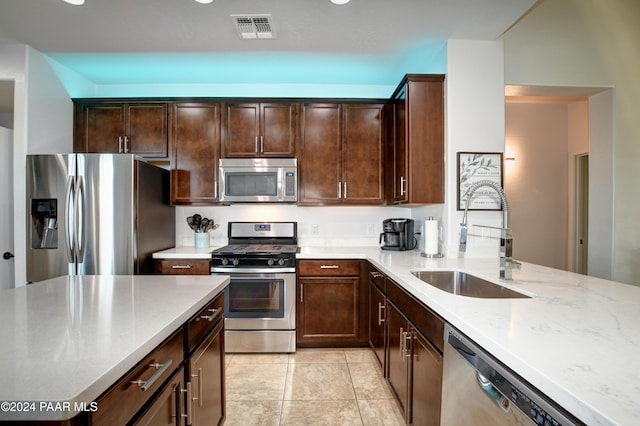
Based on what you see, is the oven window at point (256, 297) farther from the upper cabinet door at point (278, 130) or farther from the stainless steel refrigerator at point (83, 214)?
the upper cabinet door at point (278, 130)

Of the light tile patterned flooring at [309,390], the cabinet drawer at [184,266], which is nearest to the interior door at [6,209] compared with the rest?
the cabinet drawer at [184,266]

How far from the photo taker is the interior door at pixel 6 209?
2752 millimetres

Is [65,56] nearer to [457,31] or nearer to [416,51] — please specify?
[416,51]

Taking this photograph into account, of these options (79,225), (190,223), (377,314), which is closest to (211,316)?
(377,314)

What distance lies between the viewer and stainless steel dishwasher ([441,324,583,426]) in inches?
27.5

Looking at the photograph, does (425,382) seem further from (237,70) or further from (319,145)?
(237,70)

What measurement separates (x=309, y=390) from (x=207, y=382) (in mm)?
1058

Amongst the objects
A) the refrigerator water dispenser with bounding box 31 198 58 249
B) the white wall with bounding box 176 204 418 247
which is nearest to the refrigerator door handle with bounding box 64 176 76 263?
the refrigerator water dispenser with bounding box 31 198 58 249

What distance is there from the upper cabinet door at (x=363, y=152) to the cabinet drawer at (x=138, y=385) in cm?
228

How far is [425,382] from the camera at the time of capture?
1.42 metres

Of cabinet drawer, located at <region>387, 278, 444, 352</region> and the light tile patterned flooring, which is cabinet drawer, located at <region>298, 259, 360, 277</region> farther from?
cabinet drawer, located at <region>387, 278, 444, 352</region>

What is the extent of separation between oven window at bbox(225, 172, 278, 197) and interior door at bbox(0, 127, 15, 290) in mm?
1979

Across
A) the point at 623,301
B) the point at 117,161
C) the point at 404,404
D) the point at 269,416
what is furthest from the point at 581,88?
the point at 117,161

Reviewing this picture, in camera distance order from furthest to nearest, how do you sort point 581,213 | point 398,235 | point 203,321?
point 581,213 < point 398,235 < point 203,321
